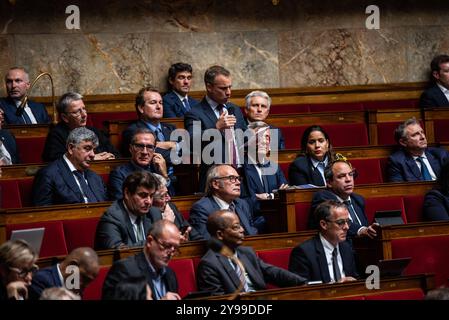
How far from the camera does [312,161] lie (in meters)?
3.24

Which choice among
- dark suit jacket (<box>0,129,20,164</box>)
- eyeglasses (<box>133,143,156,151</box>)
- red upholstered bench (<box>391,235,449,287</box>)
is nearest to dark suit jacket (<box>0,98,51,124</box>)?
dark suit jacket (<box>0,129,20,164</box>)

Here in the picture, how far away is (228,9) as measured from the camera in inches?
161

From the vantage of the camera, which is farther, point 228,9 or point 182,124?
point 228,9

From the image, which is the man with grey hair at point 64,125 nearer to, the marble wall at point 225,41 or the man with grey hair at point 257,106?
the man with grey hair at point 257,106

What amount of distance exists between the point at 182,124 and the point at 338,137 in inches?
22.5

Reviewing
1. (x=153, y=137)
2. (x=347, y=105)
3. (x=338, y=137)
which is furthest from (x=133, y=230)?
(x=347, y=105)

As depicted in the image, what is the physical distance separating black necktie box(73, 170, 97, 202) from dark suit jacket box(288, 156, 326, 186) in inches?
25.1

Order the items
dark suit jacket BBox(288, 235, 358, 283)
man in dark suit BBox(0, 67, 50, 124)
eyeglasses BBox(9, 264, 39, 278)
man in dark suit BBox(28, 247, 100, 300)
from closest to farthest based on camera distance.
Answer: eyeglasses BBox(9, 264, 39, 278) < man in dark suit BBox(28, 247, 100, 300) < dark suit jacket BBox(288, 235, 358, 283) < man in dark suit BBox(0, 67, 50, 124)

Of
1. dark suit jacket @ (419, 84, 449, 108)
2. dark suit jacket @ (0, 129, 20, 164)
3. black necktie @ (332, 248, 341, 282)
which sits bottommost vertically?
black necktie @ (332, 248, 341, 282)

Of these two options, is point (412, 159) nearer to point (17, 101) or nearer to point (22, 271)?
point (17, 101)

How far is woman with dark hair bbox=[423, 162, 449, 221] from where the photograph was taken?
3.07 meters

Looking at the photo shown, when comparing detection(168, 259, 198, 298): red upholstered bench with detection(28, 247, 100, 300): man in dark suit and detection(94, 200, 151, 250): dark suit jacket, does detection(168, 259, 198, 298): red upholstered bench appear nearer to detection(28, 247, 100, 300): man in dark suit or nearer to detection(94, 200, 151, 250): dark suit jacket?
detection(94, 200, 151, 250): dark suit jacket
